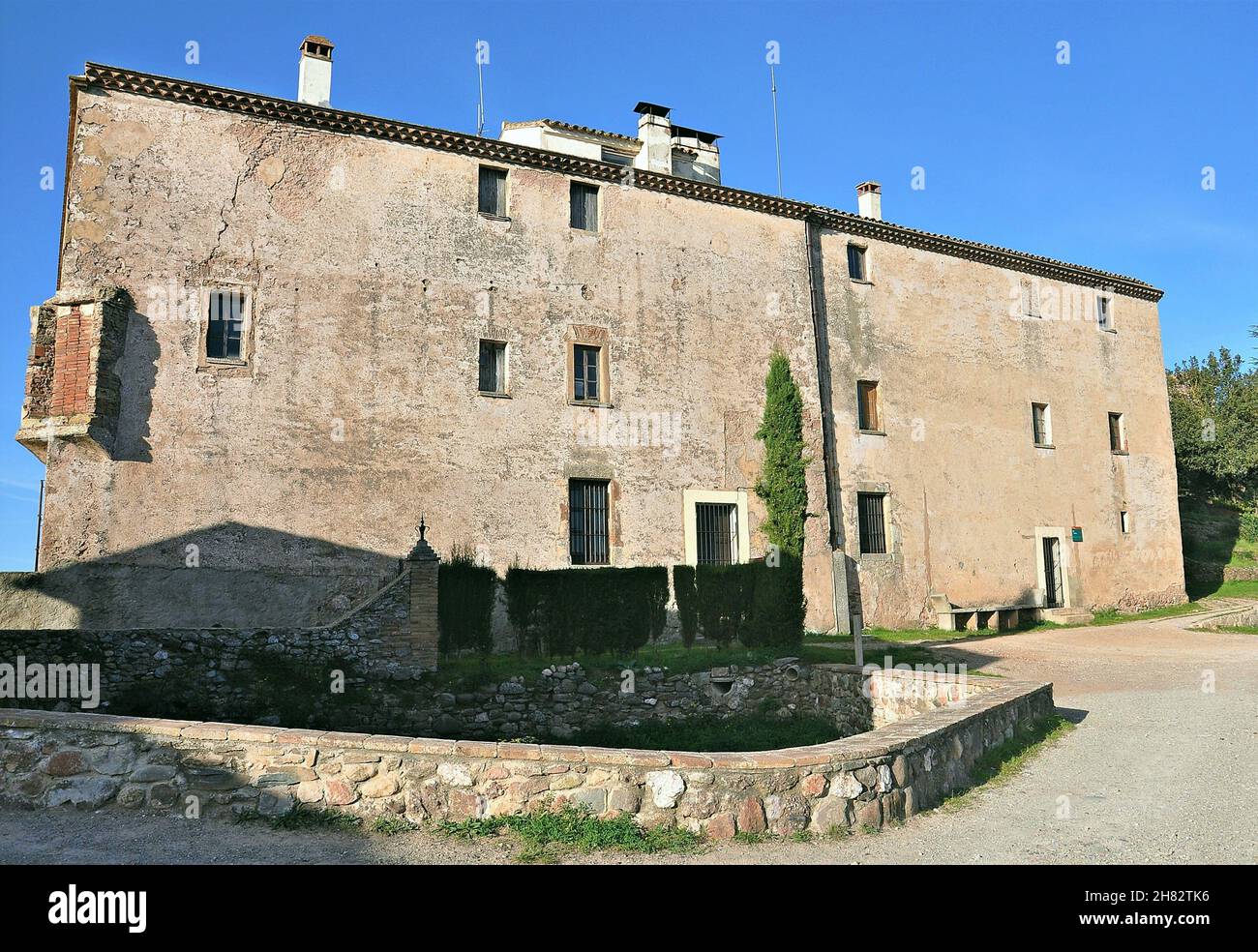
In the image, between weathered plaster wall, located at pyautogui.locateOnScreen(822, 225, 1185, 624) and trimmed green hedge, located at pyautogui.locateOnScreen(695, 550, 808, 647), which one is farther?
weathered plaster wall, located at pyautogui.locateOnScreen(822, 225, 1185, 624)

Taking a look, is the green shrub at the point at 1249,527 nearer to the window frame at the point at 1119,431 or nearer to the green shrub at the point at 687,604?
the window frame at the point at 1119,431

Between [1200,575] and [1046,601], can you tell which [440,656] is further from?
[1200,575]

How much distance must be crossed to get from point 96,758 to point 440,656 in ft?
22.8

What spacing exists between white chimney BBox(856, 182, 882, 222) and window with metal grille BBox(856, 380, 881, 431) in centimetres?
591

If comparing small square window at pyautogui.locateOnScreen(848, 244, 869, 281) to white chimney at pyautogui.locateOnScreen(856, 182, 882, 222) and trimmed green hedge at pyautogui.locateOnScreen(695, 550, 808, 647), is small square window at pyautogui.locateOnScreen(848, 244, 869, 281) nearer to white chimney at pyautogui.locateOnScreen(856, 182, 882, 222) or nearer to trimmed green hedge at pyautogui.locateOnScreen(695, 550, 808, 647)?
white chimney at pyautogui.locateOnScreen(856, 182, 882, 222)

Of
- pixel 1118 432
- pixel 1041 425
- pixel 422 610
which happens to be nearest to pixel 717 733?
pixel 422 610

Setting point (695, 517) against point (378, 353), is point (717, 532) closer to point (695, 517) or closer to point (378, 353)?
point (695, 517)

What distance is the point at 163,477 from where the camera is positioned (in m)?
15.0

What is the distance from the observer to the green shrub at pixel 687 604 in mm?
15969

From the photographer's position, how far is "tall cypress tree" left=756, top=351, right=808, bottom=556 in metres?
20.0

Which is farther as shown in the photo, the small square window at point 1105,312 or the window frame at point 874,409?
the small square window at point 1105,312

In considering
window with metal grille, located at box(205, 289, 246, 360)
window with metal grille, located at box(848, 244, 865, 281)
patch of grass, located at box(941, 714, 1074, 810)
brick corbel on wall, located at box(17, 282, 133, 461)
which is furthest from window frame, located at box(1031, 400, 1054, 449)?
brick corbel on wall, located at box(17, 282, 133, 461)

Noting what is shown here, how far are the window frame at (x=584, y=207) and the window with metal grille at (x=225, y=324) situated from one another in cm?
728

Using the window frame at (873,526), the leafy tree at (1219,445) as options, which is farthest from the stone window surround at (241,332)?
the leafy tree at (1219,445)
